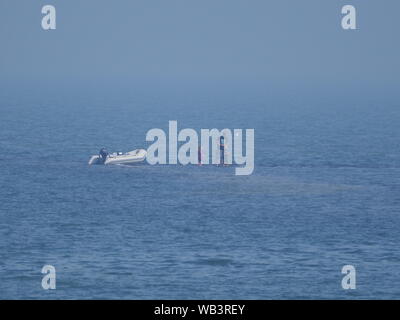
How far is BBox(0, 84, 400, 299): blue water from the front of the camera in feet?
259

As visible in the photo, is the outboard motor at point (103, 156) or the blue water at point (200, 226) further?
the outboard motor at point (103, 156)

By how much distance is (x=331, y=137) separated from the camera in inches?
6919

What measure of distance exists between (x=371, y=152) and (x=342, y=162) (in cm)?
1319

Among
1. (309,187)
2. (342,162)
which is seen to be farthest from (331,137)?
(309,187)
